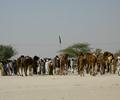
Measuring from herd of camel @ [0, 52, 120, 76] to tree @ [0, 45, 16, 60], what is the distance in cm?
4337

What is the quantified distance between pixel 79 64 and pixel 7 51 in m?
51.1

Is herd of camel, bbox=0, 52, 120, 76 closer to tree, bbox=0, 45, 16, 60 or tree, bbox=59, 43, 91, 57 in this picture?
tree, bbox=0, 45, 16, 60

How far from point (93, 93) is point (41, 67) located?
56.0 ft

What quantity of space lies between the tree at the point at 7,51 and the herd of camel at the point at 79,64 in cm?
4337

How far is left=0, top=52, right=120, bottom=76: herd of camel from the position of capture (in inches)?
1118

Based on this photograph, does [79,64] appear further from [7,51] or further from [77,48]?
[77,48]

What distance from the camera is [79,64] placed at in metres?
28.6

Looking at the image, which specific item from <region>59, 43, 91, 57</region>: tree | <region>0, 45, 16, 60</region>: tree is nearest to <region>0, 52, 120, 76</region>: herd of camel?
<region>0, 45, 16, 60</region>: tree

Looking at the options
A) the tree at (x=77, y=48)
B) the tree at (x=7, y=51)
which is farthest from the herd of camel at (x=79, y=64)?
the tree at (x=77, y=48)

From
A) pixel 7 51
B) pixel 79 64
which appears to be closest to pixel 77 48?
pixel 7 51

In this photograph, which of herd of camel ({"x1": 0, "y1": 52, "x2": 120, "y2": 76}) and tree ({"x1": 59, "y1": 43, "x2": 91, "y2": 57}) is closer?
herd of camel ({"x1": 0, "y1": 52, "x2": 120, "y2": 76})

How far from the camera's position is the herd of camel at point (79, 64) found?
2840cm

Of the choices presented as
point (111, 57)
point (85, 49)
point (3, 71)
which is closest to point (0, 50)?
point (85, 49)

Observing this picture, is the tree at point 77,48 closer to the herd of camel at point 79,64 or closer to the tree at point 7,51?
the tree at point 7,51
